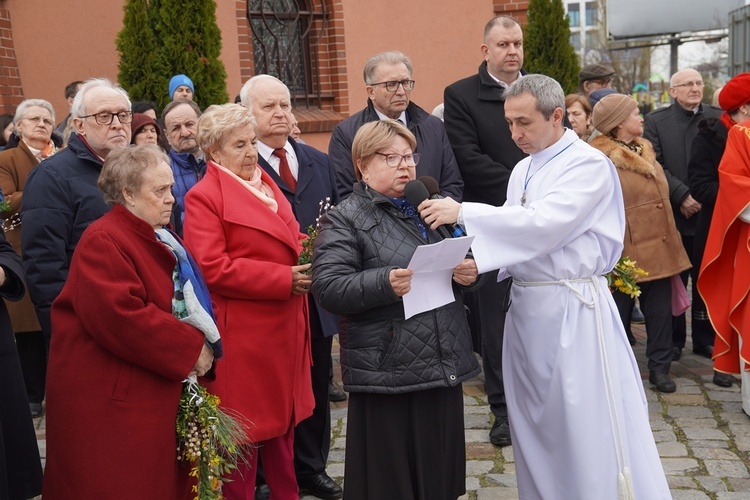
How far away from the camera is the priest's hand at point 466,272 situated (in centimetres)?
403

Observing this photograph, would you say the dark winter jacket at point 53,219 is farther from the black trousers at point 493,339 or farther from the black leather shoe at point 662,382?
the black leather shoe at point 662,382

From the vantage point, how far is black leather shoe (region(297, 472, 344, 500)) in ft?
16.5

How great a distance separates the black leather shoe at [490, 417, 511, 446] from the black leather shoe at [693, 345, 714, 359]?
9.07 ft

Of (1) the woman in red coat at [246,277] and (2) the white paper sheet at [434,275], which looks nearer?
(2) the white paper sheet at [434,275]

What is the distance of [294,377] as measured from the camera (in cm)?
451

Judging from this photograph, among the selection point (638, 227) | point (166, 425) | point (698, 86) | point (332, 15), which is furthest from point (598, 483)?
point (332, 15)

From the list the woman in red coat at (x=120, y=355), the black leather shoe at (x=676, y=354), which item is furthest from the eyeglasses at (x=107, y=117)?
the black leather shoe at (x=676, y=354)

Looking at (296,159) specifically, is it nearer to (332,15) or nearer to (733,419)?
(733,419)

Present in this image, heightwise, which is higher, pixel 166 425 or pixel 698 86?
pixel 698 86

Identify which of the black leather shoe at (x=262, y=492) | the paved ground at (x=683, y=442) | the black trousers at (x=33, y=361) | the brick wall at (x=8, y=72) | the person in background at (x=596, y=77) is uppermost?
the brick wall at (x=8, y=72)

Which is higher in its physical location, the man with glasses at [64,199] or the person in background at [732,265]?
the man with glasses at [64,199]

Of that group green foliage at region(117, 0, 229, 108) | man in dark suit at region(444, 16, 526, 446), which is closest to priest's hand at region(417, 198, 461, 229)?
man in dark suit at region(444, 16, 526, 446)

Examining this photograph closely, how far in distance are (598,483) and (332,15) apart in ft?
30.2

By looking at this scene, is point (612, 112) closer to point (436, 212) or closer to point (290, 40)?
point (436, 212)
